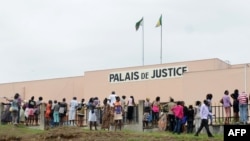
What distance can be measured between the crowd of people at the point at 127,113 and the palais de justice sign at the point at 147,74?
10359 millimetres

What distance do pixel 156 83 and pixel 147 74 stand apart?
88 cm

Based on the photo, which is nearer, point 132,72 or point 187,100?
point 187,100

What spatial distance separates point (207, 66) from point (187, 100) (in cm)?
348

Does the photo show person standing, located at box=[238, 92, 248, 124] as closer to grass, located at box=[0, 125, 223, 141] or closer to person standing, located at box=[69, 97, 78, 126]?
grass, located at box=[0, 125, 223, 141]

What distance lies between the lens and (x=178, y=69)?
132 feet

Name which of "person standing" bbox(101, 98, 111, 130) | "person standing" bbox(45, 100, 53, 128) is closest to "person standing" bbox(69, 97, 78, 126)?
"person standing" bbox(45, 100, 53, 128)

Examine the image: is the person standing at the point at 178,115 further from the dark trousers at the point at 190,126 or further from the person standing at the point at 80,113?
the person standing at the point at 80,113

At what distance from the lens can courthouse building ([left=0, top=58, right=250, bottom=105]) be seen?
117 feet

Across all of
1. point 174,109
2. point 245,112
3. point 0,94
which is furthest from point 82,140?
point 0,94

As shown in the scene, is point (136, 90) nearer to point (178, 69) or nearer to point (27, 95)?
point (178, 69)

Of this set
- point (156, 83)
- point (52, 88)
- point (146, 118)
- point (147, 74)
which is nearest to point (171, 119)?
point (146, 118)

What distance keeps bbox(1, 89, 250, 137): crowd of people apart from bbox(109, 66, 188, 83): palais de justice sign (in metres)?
10.4

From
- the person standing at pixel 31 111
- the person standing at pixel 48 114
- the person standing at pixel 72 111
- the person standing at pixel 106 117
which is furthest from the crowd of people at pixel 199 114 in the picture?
the person standing at pixel 31 111

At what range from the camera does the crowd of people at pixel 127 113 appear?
25.8 meters
